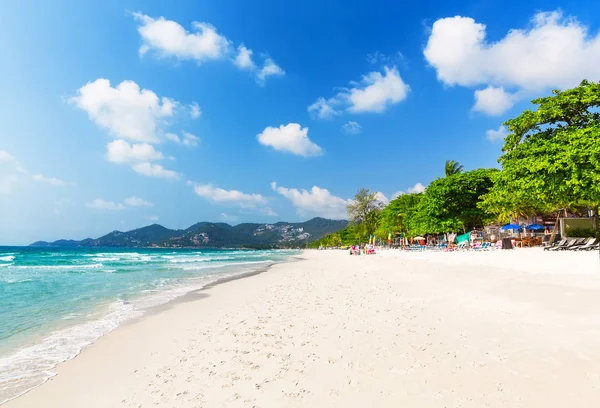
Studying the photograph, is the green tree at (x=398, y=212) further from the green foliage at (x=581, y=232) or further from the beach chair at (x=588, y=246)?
the beach chair at (x=588, y=246)

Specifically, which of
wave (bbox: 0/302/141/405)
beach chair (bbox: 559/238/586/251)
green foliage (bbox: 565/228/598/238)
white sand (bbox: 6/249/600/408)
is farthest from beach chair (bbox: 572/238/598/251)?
wave (bbox: 0/302/141/405)

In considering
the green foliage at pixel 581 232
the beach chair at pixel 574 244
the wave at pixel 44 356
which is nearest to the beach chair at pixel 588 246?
the beach chair at pixel 574 244

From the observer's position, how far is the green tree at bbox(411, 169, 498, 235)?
44.4 m

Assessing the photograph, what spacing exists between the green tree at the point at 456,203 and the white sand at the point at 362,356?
3756 centimetres

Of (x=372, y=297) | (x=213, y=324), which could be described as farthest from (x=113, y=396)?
(x=372, y=297)

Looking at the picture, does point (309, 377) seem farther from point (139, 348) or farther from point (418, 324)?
point (139, 348)

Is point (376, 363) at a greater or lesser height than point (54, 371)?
greater

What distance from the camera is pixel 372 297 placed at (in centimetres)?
972

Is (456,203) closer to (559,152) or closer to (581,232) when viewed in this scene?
(581,232)

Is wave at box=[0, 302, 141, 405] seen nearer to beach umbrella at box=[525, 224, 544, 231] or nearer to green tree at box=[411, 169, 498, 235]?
beach umbrella at box=[525, 224, 544, 231]

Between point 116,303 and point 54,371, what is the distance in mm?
7049

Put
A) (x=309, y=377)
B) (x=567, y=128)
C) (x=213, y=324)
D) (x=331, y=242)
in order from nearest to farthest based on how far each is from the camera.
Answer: (x=309, y=377) → (x=213, y=324) → (x=567, y=128) → (x=331, y=242)

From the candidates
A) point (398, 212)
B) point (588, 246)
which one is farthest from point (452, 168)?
point (588, 246)

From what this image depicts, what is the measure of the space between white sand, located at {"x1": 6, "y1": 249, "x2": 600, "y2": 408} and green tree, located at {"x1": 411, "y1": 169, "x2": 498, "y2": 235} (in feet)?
123
